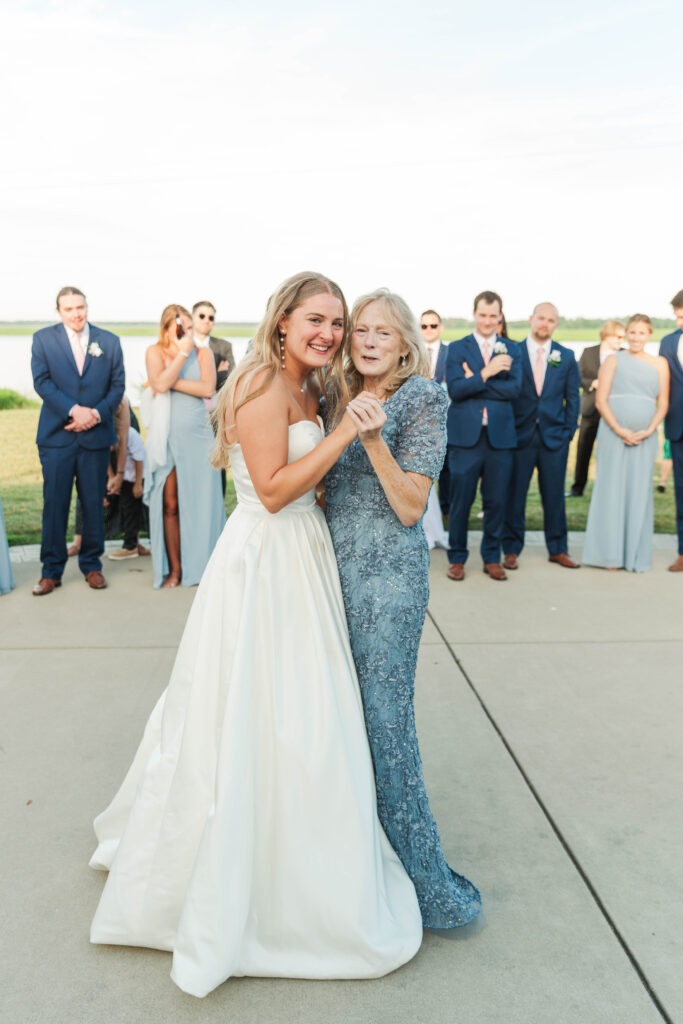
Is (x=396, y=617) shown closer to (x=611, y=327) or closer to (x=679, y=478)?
(x=679, y=478)

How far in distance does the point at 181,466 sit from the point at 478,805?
158 inches

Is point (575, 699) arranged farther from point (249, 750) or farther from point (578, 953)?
point (249, 750)

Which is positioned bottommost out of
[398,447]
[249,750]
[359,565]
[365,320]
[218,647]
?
[249,750]

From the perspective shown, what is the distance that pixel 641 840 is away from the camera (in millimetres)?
3273

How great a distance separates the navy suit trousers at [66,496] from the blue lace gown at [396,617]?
435cm

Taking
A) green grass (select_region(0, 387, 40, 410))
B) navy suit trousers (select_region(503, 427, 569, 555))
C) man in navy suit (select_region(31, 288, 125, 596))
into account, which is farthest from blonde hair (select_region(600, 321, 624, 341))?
green grass (select_region(0, 387, 40, 410))

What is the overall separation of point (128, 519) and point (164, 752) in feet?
17.3

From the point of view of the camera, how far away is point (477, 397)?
691 centimetres

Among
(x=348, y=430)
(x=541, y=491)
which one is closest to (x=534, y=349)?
(x=541, y=491)

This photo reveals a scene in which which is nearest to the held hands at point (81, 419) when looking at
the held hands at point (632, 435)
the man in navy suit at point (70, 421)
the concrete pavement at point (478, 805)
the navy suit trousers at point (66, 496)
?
the man in navy suit at point (70, 421)

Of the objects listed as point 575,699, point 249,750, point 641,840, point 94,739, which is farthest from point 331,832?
point 575,699

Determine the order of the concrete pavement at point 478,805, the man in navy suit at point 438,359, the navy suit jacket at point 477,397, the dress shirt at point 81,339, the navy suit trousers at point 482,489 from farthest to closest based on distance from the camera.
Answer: the man in navy suit at point 438,359, the navy suit trousers at point 482,489, the navy suit jacket at point 477,397, the dress shirt at point 81,339, the concrete pavement at point 478,805

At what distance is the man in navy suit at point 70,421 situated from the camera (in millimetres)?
6508

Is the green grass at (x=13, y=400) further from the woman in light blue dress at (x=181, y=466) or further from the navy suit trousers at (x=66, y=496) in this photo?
the woman in light blue dress at (x=181, y=466)
